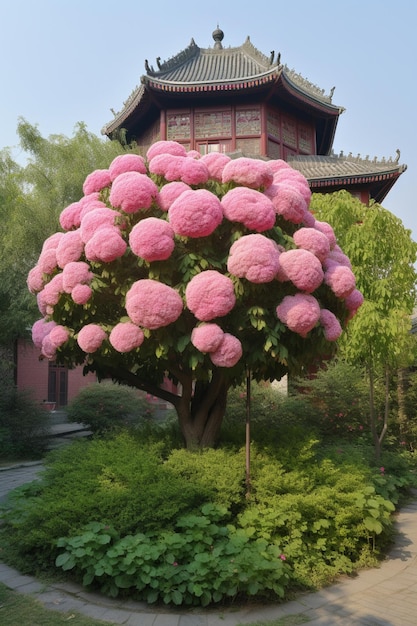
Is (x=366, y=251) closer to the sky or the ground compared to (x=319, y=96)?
closer to the ground

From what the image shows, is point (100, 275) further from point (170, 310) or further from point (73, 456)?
point (73, 456)

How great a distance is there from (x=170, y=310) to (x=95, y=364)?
6.32 ft

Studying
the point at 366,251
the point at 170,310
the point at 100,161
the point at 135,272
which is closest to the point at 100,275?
the point at 135,272

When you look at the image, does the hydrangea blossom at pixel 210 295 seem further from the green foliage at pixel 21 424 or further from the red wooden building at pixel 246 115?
the red wooden building at pixel 246 115

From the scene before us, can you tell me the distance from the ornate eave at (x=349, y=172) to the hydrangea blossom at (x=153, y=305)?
11.2 m

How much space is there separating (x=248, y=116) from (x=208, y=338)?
13021mm

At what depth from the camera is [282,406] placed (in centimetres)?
995

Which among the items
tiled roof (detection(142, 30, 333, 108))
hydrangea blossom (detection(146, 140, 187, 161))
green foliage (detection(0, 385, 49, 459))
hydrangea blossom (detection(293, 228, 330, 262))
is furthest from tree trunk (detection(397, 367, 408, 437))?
tiled roof (detection(142, 30, 333, 108))

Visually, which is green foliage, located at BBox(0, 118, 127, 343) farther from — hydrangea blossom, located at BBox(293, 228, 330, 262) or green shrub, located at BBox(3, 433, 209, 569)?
hydrangea blossom, located at BBox(293, 228, 330, 262)

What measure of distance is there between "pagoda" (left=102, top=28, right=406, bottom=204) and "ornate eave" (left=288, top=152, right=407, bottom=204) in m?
0.03

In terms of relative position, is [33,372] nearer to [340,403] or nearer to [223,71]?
[223,71]

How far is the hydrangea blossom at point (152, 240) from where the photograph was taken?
4164 millimetres

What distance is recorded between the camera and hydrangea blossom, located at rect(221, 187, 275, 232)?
4.33 metres

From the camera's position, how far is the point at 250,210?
14.2 feet
